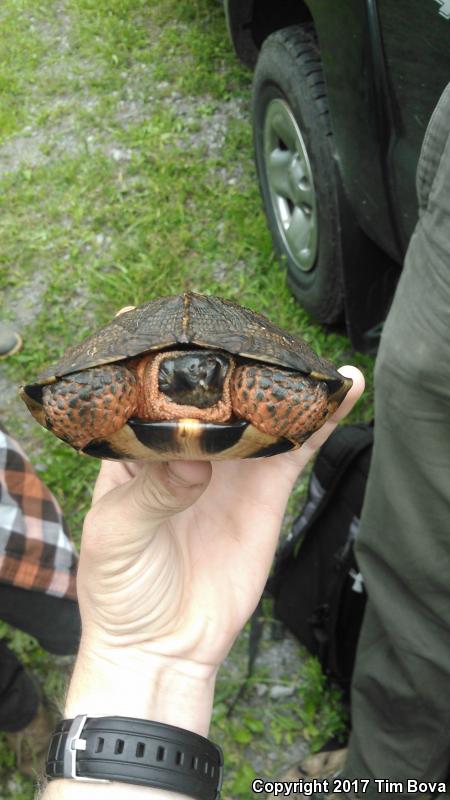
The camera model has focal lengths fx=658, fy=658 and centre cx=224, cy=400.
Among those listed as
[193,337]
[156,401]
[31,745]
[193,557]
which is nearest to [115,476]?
[193,557]

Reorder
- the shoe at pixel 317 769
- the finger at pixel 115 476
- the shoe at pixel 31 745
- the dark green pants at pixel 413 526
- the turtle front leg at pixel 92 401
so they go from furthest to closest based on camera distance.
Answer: the shoe at pixel 31 745
the shoe at pixel 317 769
the finger at pixel 115 476
the dark green pants at pixel 413 526
the turtle front leg at pixel 92 401

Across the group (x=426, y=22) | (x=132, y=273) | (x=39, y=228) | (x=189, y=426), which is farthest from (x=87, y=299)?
(x=189, y=426)

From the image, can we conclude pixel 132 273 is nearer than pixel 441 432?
No

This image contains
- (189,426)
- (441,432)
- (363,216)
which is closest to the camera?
(189,426)

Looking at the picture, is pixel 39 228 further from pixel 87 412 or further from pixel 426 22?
pixel 87 412

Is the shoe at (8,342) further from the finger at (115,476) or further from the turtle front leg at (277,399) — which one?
the turtle front leg at (277,399)

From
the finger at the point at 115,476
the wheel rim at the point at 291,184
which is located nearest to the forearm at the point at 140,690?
the finger at the point at 115,476
